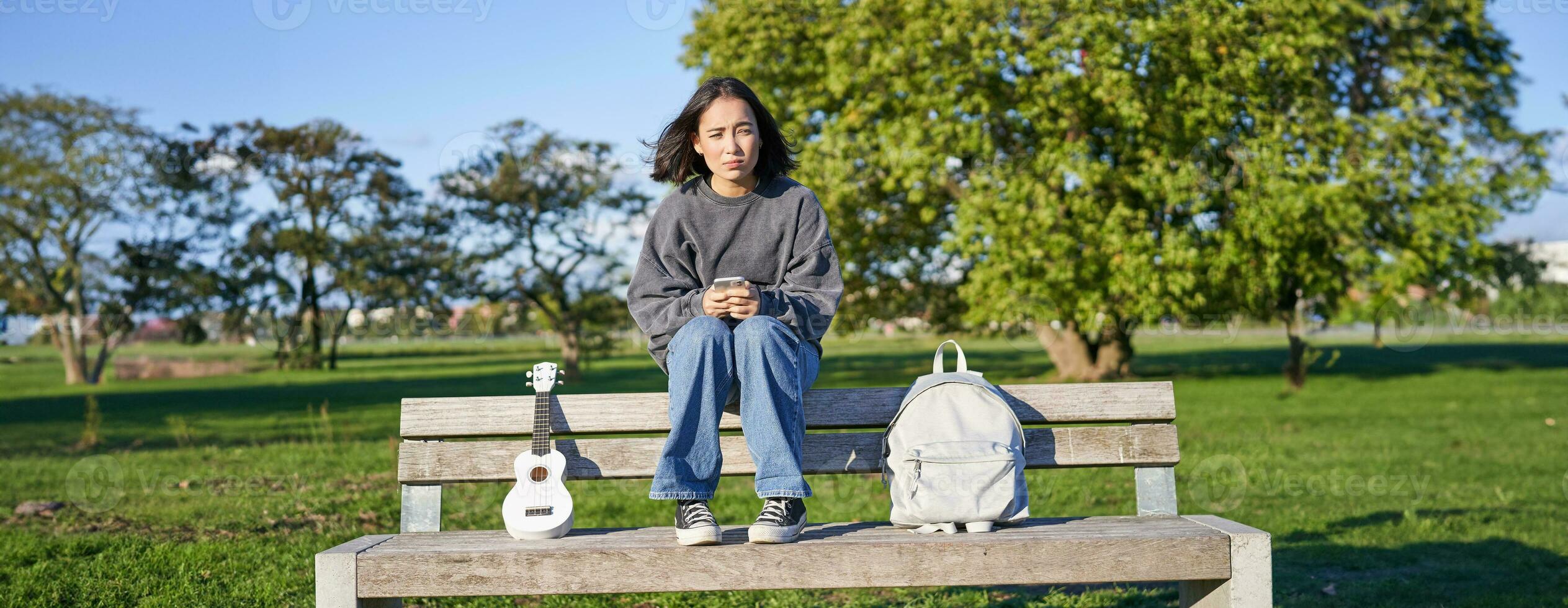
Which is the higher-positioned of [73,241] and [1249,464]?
[73,241]

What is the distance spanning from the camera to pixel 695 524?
2637mm

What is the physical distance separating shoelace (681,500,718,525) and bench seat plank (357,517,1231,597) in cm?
10

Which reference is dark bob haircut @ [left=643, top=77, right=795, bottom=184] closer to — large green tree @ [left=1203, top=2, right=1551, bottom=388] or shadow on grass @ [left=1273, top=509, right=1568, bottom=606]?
shadow on grass @ [left=1273, top=509, right=1568, bottom=606]

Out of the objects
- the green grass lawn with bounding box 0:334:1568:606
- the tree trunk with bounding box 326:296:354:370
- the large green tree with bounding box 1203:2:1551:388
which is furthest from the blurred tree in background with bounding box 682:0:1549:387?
the tree trunk with bounding box 326:296:354:370

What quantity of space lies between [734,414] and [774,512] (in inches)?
21.1

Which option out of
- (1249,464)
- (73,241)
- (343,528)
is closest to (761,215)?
(343,528)

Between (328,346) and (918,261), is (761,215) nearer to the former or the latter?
(918,261)

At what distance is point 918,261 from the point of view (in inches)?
866

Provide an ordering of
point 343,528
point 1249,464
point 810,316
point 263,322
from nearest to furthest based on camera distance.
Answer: point 810,316 → point 343,528 → point 1249,464 → point 263,322

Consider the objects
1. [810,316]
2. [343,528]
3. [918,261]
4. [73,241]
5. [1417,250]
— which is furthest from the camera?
[73,241]

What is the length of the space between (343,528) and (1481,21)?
2220 centimetres

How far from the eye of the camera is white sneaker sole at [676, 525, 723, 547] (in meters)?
2.54

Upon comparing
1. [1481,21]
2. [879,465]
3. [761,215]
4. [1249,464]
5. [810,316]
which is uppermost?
[1481,21]

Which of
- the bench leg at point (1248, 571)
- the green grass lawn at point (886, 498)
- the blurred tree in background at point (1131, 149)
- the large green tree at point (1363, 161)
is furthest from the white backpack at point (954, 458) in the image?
the large green tree at point (1363, 161)
